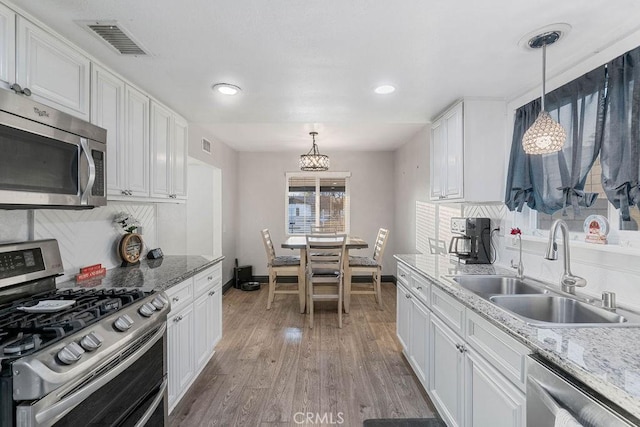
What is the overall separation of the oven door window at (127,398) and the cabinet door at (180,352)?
26 cm

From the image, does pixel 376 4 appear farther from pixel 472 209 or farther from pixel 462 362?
pixel 472 209

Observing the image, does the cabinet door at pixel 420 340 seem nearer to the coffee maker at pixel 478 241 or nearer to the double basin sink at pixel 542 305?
the double basin sink at pixel 542 305

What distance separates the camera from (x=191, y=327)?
2.30 metres

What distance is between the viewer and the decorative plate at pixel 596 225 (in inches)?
67.0

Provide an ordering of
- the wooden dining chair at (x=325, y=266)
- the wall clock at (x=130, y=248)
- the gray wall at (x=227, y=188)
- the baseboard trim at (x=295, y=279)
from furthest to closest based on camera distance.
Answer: the baseboard trim at (x=295, y=279) → the gray wall at (x=227, y=188) → the wooden dining chair at (x=325, y=266) → the wall clock at (x=130, y=248)

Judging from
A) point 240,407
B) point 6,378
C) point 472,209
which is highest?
point 472,209

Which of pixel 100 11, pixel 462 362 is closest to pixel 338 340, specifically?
pixel 462 362

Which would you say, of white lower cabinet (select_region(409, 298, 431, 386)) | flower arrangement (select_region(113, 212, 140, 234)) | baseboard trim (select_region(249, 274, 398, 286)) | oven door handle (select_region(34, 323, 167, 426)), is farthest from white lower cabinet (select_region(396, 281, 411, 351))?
baseboard trim (select_region(249, 274, 398, 286))

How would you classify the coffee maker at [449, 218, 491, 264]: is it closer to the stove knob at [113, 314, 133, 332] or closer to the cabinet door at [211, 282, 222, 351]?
the cabinet door at [211, 282, 222, 351]

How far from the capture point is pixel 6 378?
0.93 metres

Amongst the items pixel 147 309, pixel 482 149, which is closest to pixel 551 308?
pixel 482 149

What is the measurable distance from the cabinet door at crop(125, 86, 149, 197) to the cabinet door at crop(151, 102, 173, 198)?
82mm

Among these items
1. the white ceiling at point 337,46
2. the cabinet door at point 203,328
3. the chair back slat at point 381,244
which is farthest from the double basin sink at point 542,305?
the chair back slat at point 381,244

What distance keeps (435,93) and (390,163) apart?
334 cm
